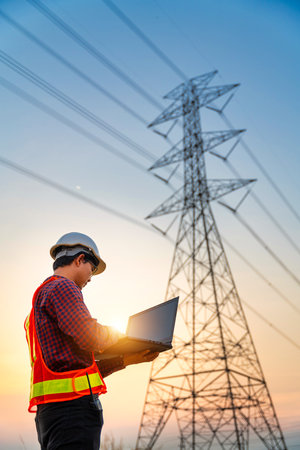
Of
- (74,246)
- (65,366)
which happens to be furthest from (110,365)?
(74,246)

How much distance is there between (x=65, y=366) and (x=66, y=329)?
190 mm

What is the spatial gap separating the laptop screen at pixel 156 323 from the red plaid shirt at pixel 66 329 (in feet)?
1.47

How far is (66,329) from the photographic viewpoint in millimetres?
2107

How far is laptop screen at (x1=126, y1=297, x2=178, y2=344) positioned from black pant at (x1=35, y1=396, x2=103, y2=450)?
556 mm

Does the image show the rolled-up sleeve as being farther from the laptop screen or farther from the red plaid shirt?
the laptop screen

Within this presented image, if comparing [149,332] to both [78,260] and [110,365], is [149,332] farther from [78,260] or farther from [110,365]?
[78,260]

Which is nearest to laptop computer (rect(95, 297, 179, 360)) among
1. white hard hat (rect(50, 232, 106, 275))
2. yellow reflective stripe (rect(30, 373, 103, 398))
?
yellow reflective stripe (rect(30, 373, 103, 398))

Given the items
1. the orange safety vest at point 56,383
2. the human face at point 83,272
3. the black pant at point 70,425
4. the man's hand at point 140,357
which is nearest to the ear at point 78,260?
the human face at point 83,272

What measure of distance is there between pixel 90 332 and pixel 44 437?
58 cm

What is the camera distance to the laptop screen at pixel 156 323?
253 cm

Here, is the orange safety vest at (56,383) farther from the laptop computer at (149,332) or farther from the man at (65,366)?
the laptop computer at (149,332)

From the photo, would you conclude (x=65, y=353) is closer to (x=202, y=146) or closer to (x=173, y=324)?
(x=173, y=324)

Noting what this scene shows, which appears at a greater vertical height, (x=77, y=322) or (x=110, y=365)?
(x=77, y=322)

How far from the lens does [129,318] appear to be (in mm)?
2938
